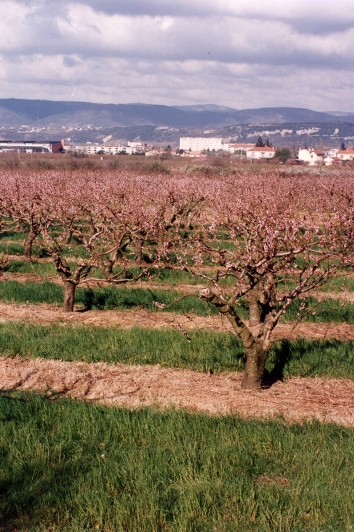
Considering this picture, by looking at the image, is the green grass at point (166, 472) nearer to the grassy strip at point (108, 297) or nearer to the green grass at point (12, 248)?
the grassy strip at point (108, 297)

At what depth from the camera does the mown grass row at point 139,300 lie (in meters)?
10.9

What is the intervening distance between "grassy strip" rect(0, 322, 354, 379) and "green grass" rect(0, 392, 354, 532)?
6.60ft

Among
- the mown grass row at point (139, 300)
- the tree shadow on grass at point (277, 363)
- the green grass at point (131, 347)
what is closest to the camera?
the tree shadow on grass at point (277, 363)

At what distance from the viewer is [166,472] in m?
5.06

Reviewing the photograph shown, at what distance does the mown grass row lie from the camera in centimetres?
1085

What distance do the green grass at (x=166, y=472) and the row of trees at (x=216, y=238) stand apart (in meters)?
1.65

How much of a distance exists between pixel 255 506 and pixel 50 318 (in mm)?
6747

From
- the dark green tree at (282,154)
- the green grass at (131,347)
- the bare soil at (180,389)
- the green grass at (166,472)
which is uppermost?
the dark green tree at (282,154)

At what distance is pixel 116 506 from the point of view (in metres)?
4.57

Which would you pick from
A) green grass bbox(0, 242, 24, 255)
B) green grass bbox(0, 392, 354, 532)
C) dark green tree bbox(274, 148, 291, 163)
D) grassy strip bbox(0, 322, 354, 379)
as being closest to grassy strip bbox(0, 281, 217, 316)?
grassy strip bbox(0, 322, 354, 379)

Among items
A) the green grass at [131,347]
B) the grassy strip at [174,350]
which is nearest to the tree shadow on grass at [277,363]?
the grassy strip at [174,350]

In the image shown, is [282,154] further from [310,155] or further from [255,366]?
[255,366]

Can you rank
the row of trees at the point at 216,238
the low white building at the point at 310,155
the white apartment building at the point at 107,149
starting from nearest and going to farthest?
the row of trees at the point at 216,238
the low white building at the point at 310,155
the white apartment building at the point at 107,149

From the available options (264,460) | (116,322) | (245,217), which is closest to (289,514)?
(264,460)
